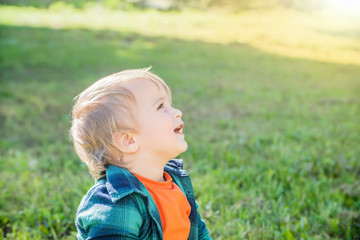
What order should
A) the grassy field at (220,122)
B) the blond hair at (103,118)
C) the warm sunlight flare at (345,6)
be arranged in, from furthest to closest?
the warm sunlight flare at (345,6), the grassy field at (220,122), the blond hair at (103,118)

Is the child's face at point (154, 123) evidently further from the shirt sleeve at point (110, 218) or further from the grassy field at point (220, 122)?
the grassy field at point (220, 122)

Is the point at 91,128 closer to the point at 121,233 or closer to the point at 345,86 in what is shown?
the point at 121,233

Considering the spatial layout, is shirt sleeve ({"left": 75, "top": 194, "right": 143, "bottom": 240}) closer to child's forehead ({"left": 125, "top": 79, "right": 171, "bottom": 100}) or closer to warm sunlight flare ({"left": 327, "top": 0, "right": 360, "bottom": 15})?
child's forehead ({"left": 125, "top": 79, "right": 171, "bottom": 100})

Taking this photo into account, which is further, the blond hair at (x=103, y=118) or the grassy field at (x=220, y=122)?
the grassy field at (x=220, y=122)

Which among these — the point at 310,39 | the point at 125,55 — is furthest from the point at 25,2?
the point at 310,39

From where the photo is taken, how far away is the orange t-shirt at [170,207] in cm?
167

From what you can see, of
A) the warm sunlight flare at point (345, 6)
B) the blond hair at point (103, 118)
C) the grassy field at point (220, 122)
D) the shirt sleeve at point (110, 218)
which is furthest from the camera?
the warm sunlight flare at point (345, 6)

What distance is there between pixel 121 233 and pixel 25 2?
16.0m

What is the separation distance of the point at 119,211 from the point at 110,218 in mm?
44

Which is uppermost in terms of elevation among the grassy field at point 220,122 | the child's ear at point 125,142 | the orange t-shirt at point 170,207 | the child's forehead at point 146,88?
the child's forehead at point 146,88

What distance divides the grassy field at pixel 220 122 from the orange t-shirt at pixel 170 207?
0.73 m

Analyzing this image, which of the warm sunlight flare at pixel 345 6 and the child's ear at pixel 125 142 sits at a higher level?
the child's ear at pixel 125 142

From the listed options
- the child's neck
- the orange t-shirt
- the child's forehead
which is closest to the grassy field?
the orange t-shirt

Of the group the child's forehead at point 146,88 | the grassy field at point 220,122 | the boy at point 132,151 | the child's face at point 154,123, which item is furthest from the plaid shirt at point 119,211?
the grassy field at point 220,122
